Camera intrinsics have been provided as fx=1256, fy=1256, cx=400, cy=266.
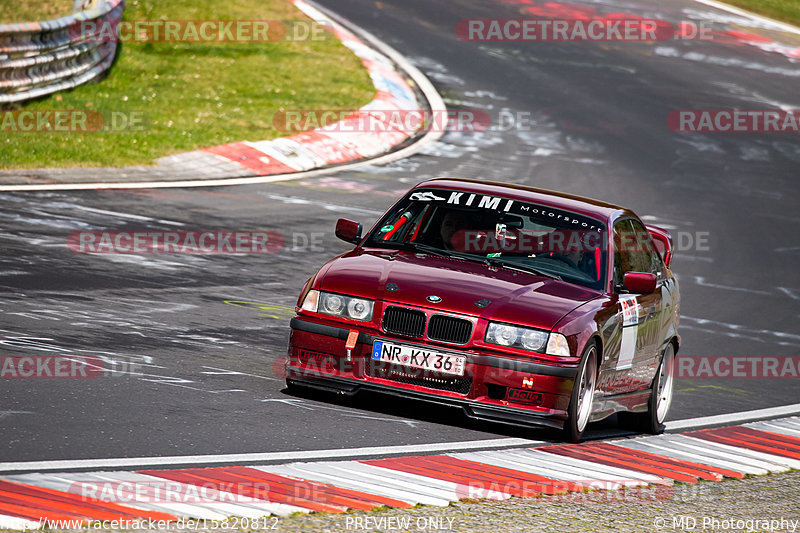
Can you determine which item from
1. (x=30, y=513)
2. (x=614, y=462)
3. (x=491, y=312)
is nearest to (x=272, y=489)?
(x=30, y=513)

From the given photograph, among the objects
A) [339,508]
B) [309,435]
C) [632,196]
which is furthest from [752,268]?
[339,508]

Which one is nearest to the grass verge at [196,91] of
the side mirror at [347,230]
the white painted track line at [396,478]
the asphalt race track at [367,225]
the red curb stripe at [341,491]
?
the asphalt race track at [367,225]

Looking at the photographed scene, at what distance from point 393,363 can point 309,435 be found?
74 cm

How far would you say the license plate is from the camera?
7.47 metres

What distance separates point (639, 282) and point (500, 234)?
102cm

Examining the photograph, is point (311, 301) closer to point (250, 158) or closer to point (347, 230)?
point (347, 230)

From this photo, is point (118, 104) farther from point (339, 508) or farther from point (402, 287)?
point (339, 508)

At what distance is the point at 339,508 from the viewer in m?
5.70

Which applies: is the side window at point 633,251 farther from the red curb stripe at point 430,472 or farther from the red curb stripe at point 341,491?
the red curb stripe at point 341,491

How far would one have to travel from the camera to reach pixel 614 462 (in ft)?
24.6

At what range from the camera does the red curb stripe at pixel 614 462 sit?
7.36 metres

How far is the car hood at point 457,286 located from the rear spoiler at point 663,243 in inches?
93.3

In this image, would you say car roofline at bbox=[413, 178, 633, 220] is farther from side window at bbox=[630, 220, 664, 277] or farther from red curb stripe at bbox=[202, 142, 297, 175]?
red curb stripe at bbox=[202, 142, 297, 175]

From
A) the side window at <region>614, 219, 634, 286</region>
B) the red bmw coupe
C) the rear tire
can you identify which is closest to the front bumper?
the red bmw coupe
